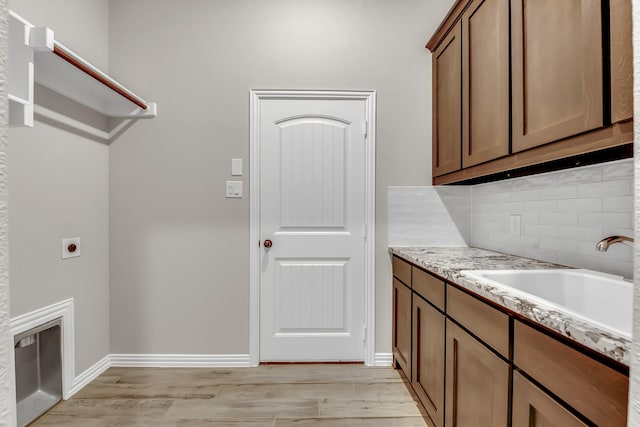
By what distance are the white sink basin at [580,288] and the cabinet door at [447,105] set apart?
0.76 m

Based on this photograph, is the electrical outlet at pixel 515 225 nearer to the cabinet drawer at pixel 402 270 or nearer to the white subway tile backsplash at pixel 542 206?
the white subway tile backsplash at pixel 542 206

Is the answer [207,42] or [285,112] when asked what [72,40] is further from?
[285,112]

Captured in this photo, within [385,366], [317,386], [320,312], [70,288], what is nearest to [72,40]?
[70,288]

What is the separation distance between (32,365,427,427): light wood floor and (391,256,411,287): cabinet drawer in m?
0.66

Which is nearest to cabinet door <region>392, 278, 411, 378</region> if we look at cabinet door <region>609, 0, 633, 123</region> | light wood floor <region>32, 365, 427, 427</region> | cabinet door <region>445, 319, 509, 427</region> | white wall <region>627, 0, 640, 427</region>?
light wood floor <region>32, 365, 427, 427</region>

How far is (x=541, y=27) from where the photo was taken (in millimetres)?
1254

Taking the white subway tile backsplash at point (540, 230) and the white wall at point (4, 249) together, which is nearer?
the white wall at point (4, 249)

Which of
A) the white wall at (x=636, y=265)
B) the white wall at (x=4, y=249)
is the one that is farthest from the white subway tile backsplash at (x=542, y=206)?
the white wall at (x=4, y=249)

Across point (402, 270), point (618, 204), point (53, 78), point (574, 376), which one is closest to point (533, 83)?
point (618, 204)

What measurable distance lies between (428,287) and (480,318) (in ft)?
1.72

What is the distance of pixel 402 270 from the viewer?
220cm

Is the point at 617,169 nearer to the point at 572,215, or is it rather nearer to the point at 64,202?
the point at 572,215

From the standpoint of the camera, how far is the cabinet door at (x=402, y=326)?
2.06m

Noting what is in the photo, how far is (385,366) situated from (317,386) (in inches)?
21.6
